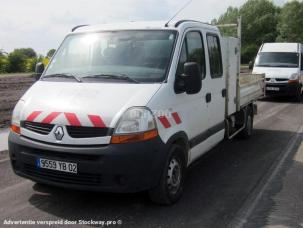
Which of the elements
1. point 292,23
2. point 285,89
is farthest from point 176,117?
point 292,23

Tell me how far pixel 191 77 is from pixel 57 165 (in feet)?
5.86

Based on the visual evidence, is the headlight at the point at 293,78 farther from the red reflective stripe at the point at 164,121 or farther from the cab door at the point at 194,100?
the red reflective stripe at the point at 164,121

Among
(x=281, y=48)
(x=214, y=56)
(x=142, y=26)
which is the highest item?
(x=142, y=26)

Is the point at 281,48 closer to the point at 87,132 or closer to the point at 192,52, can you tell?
the point at 192,52

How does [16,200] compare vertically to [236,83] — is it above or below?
below

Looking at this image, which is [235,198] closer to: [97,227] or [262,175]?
[262,175]

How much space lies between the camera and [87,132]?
14.1ft

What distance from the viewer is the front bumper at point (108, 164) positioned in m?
4.21

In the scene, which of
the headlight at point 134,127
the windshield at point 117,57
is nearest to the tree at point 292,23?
the windshield at point 117,57

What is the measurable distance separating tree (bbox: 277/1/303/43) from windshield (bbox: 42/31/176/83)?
58535mm

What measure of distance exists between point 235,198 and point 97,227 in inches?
71.7

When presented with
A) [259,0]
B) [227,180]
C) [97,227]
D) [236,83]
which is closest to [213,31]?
[236,83]

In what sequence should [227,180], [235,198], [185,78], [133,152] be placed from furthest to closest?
[227,180] < [235,198] < [185,78] < [133,152]

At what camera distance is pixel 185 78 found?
4.86m
